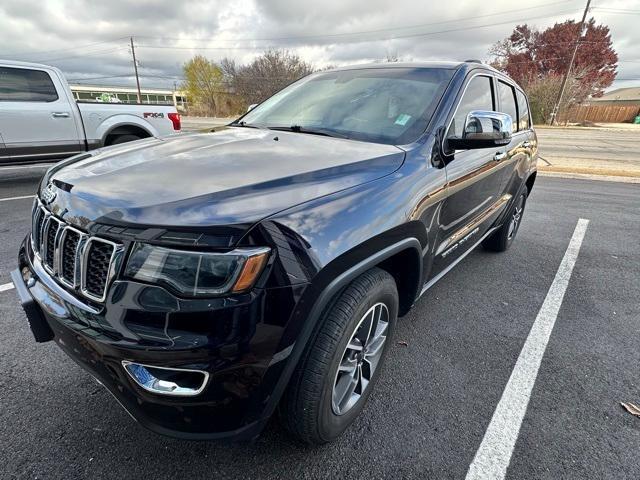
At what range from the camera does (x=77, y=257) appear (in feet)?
4.69

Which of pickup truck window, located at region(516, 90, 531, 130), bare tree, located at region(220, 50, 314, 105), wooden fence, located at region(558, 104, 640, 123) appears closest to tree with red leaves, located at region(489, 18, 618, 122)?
wooden fence, located at region(558, 104, 640, 123)

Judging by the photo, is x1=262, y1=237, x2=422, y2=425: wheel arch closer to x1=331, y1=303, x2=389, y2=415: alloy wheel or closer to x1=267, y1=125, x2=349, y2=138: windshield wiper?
x1=331, y1=303, x2=389, y2=415: alloy wheel

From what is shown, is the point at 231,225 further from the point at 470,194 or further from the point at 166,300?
the point at 470,194

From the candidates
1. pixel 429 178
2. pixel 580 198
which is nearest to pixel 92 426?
pixel 429 178

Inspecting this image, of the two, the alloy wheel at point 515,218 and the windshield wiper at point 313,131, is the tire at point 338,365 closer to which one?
the windshield wiper at point 313,131

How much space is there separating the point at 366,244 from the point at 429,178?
2.29 feet

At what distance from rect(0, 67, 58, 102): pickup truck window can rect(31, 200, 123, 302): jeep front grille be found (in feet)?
20.3

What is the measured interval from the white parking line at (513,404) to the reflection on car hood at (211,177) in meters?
1.45

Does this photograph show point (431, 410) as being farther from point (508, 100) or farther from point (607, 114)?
point (607, 114)

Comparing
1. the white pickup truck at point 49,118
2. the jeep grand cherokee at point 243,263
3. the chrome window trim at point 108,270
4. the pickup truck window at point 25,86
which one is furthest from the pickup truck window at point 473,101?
the pickup truck window at point 25,86

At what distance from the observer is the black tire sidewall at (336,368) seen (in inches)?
62.4

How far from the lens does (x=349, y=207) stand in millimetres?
1585

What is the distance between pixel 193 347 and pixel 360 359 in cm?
98

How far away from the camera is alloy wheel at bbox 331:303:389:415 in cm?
183
